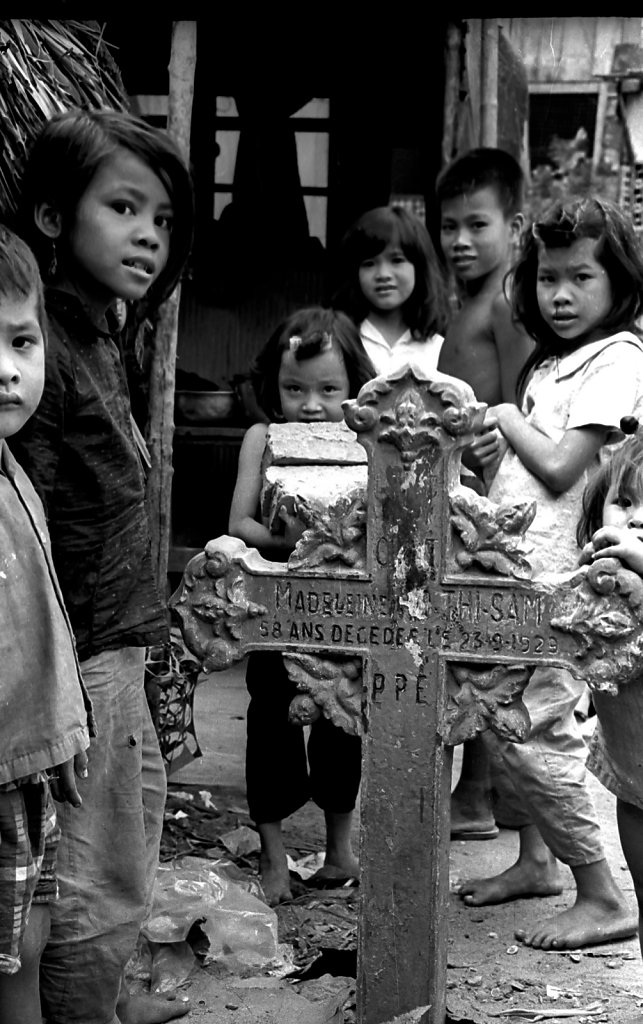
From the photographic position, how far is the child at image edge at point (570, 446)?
340 cm

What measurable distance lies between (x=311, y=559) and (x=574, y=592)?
1.72ft

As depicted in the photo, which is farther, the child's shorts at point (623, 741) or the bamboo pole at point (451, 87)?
the bamboo pole at point (451, 87)

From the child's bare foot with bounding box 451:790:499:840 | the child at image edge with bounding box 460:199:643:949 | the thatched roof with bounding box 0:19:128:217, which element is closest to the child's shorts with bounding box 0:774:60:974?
the thatched roof with bounding box 0:19:128:217

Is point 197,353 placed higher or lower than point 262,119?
lower

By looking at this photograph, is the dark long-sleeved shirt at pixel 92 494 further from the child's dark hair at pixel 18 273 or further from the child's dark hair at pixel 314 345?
the child's dark hair at pixel 314 345

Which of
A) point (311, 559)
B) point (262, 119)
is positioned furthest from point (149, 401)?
point (262, 119)

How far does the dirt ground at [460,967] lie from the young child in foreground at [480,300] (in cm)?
17

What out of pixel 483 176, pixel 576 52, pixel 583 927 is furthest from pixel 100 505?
pixel 576 52

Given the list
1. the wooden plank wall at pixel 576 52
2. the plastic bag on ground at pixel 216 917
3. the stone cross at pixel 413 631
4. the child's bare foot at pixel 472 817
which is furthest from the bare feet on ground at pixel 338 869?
the wooden plank wall at pixel 576 52

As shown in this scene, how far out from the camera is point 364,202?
23.0ft

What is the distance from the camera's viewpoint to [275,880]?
3.65 metres

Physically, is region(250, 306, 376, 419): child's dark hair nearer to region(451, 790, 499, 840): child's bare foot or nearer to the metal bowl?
region(451, 790, 499, 840): child's bare foot

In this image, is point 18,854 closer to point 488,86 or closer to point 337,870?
point 337,870

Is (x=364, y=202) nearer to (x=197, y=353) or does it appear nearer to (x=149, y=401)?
(x=197, y=353)
